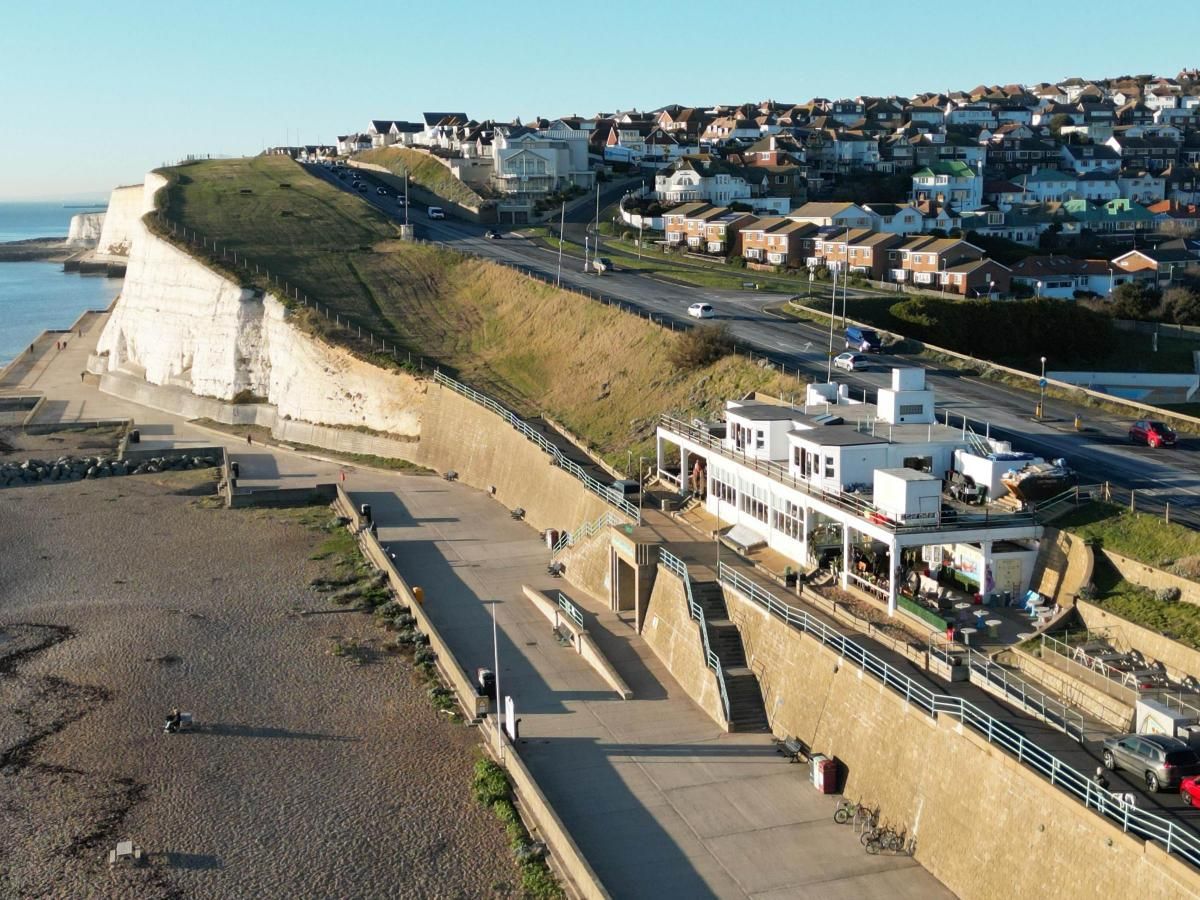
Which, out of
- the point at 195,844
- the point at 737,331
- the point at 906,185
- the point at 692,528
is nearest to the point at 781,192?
the point at 906,185

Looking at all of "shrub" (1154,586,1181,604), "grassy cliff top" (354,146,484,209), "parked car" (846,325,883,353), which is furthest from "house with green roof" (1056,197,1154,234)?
"shrub" (1154,586,1181,604)

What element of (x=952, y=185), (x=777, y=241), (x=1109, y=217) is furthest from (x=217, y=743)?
(x=952, y=185)

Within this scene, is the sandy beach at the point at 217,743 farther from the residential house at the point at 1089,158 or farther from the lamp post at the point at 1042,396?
the residential house at the point at 1089,158

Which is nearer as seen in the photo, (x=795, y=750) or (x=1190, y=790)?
(x=1190, y=790)

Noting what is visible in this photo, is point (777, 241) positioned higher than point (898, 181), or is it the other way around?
point (898, 181)

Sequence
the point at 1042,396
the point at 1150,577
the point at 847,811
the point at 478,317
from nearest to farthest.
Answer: the point at 847,811
the point at 1150,577
the point at 1042,396
the point at 478,317

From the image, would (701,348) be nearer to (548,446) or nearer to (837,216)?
(548,446)
